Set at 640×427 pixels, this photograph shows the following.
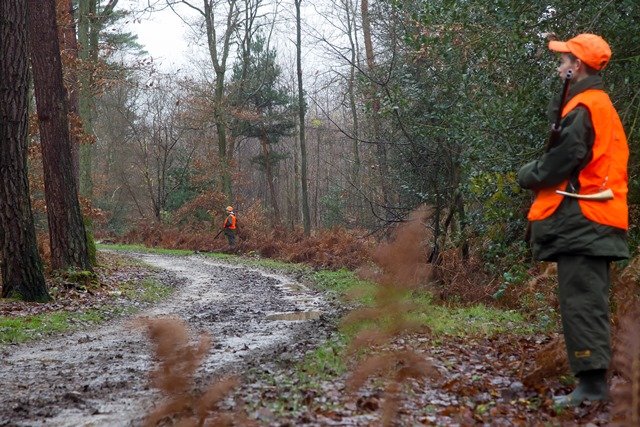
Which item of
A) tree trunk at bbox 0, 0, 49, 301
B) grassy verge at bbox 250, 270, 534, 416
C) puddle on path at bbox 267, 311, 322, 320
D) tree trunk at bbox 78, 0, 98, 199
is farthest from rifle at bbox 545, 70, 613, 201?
tree trunk at bbox 78, 0, 98, 199

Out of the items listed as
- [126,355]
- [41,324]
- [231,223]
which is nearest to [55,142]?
[41,324]

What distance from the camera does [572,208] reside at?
4848 mm

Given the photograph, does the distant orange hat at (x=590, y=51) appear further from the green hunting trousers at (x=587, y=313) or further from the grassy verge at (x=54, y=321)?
the grassy verge at (x=54, y=321)

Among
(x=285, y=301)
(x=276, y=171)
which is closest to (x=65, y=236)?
(x=285, y=301)

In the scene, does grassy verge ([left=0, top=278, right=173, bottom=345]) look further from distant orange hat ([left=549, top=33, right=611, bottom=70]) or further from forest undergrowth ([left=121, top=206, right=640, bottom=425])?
distant orange hat ([left=549, top=33, right=611, bottom=70])

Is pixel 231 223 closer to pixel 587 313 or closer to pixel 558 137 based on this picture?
pixel 558 137

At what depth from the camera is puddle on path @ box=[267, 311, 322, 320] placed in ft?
39.6

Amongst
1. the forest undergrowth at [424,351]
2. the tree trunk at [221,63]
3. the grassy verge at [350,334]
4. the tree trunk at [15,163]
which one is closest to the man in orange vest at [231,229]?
the tree trunk at [221,63]

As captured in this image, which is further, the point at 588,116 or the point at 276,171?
the point at 276,171

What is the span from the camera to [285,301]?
603 inches

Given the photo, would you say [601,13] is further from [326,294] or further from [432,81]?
[326,294]

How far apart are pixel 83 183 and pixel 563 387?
2377cm

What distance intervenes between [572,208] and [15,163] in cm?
1091

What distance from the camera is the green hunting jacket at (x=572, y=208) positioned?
15.7 ft
